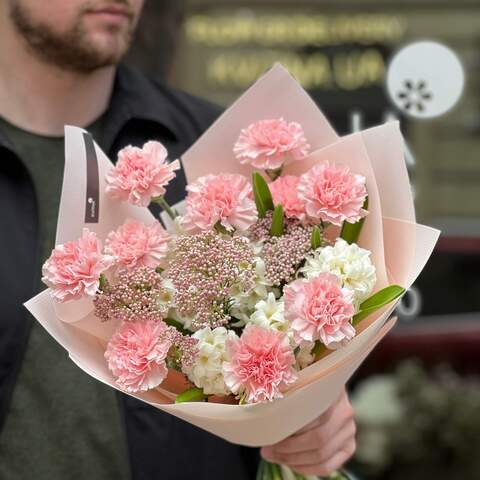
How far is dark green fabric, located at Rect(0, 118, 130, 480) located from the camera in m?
2.04

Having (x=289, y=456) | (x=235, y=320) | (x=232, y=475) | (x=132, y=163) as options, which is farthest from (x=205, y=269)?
(x=232, y=475)

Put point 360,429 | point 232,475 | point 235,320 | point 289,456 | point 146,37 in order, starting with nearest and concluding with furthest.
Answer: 1. point 235,320
2. point 289,456
3. point 232,475
4. point 146,37
5. point 360,429

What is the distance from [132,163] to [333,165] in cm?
36

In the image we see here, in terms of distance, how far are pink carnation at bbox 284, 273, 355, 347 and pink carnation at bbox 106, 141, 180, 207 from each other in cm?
33

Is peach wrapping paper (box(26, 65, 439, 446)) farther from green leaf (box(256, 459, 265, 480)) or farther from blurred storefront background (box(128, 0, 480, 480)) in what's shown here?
blurred storefront background (box(128, 0, 480, 480))

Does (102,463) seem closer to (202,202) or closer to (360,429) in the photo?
(202,202)

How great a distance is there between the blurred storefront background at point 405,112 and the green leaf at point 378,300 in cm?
87

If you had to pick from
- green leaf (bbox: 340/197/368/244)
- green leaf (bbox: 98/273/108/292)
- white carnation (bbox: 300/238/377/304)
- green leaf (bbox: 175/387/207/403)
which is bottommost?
green leaf (bbox: 175/387/207/403)

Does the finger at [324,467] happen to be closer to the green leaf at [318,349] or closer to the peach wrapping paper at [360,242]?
the peach wrapping paper at [360,242]

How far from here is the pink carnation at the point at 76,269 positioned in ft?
5.53

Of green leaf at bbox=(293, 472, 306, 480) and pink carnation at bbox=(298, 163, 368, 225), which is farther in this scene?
green leaf at bbox=(293, 472, 306, 480)

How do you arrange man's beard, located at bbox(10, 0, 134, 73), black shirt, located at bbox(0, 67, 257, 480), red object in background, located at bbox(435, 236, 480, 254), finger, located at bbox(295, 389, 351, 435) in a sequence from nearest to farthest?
finger, located at bbox(295, 389, 351, 435), black shirt, located at bbox(0, 67, 257, 480), man's beard, located at bbox(10, 0, 134, 73), red object in background, located at bbox(435, 236, 480, 254)

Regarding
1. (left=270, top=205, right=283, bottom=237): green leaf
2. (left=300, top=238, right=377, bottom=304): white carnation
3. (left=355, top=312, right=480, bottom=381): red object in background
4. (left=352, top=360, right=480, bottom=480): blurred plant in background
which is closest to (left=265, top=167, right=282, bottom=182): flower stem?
(left=270, top=205, right=283, bottom=237): green leaf

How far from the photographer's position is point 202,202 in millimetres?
1767
